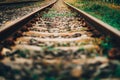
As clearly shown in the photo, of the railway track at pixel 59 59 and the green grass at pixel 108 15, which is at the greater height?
the railway track at pixel 59 59

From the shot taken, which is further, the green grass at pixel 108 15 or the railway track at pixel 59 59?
the green grass at pixel 108 15

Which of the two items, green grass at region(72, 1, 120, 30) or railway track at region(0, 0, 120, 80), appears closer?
railway track at region(0, 0, 120, 80)

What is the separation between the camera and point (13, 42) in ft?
14.0

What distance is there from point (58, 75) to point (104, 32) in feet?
7.34

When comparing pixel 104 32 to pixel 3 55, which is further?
pixel 104 32

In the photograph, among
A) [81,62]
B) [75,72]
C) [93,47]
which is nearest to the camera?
[75,72]

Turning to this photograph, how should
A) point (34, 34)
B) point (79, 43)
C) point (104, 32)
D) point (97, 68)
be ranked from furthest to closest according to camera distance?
point (34, 34)
point (104, 32)
point (79, 43)
point (97, 68)

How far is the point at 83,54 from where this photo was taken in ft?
11.3

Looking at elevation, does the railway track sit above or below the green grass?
above

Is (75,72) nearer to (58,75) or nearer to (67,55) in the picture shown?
(58,75)

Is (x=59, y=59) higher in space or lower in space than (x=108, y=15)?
higher

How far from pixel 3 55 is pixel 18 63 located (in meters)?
0.54

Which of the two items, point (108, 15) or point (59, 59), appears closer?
point (59, 59)

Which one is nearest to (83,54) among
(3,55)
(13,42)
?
(3,55)
